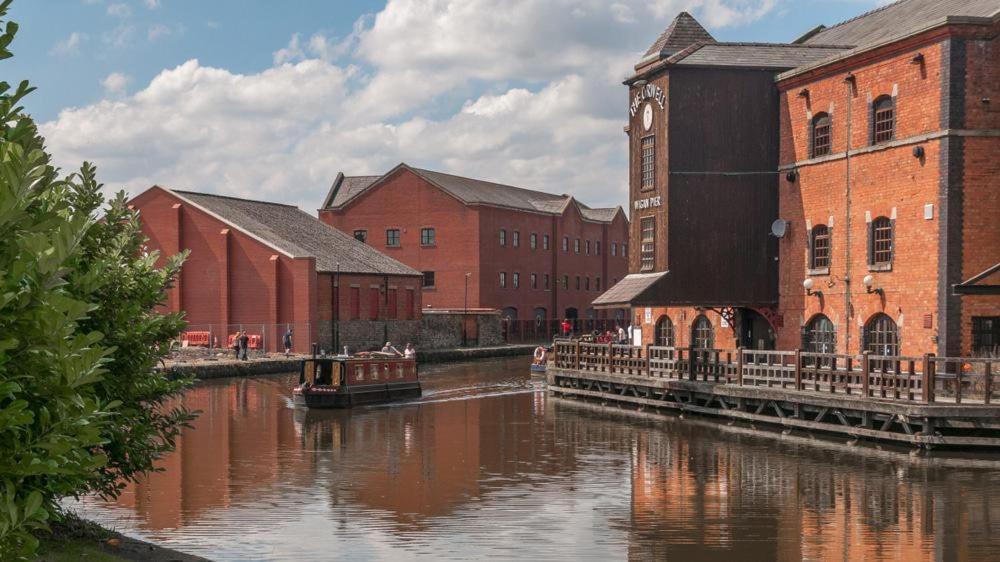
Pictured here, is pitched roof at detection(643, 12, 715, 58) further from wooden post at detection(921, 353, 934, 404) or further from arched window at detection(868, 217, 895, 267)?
wooden post at detection(921, 353, 934, 404)

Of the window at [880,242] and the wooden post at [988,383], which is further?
the window at [880,242]

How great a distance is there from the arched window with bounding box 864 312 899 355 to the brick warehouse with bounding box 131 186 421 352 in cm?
2887

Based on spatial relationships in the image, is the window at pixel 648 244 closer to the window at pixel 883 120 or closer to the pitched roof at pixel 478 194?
the window at pixel 883 120

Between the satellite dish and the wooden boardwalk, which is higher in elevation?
the satellite dish

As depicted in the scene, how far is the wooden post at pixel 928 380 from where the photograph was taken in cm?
2075

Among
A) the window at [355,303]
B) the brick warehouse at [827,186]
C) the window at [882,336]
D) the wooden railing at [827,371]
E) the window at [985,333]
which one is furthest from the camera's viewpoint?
the window at [355,303]

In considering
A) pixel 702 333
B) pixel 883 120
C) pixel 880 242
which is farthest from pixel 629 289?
pixel 883 120

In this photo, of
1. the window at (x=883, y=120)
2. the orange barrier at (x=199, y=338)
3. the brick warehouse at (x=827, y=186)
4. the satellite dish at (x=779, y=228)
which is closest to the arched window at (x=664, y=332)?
the brick warehouse at (x=827, y=186)

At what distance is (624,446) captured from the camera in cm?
2375

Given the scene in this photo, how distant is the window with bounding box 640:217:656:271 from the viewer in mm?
32375

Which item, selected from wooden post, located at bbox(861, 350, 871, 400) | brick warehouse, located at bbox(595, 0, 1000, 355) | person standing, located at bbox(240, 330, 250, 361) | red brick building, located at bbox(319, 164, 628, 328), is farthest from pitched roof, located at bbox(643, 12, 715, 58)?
red brick building, located at bbox(319, 164, 628, 328)

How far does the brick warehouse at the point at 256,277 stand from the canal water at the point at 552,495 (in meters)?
22.3

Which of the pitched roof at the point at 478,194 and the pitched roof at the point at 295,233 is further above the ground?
the pitched roof at the point at 478,194

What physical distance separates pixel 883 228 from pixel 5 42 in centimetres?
2576
